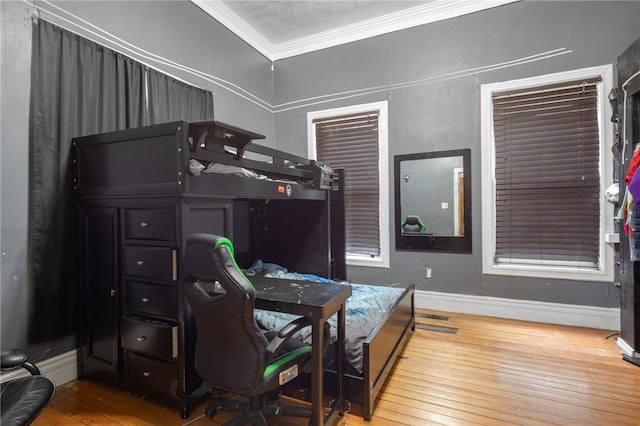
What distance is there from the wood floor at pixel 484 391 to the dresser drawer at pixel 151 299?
573 mm

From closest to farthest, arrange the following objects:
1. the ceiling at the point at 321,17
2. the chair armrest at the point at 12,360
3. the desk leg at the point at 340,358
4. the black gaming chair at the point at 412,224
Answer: the chair armrest at the point at 12,360 → the desk leg at the point at 340,358 → the ceiling at the point at 321,17 → the black gaming chair at the point at 412,224

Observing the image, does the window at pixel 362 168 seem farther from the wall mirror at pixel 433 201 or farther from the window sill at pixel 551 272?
the window sill at pixel 551 272

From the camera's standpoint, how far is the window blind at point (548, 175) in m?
3.08

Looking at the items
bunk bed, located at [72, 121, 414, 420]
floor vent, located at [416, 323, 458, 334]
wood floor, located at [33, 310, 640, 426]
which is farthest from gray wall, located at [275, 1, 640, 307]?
bunk bed, located at [72, 121, 414, 420]

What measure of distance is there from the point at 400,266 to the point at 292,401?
226cm

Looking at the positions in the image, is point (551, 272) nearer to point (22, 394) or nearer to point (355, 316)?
point (355, 316)

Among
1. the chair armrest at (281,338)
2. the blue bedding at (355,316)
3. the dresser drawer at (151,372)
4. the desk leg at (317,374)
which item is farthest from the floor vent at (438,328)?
the dresser drawer at (151,372)

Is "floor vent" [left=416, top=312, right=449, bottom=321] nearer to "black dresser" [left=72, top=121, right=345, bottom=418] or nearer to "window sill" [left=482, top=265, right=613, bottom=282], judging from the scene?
"window sill" [left=482, top=265, right=613, bottom=282]

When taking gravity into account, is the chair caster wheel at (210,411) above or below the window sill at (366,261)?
below

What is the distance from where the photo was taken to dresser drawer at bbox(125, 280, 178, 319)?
1.78 meters

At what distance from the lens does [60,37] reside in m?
2.12

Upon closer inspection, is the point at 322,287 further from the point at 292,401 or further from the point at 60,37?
the point at 60,37

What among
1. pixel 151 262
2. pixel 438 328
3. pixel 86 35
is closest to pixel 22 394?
pixel 151 262

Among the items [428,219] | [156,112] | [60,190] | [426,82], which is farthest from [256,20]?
[428,219]
